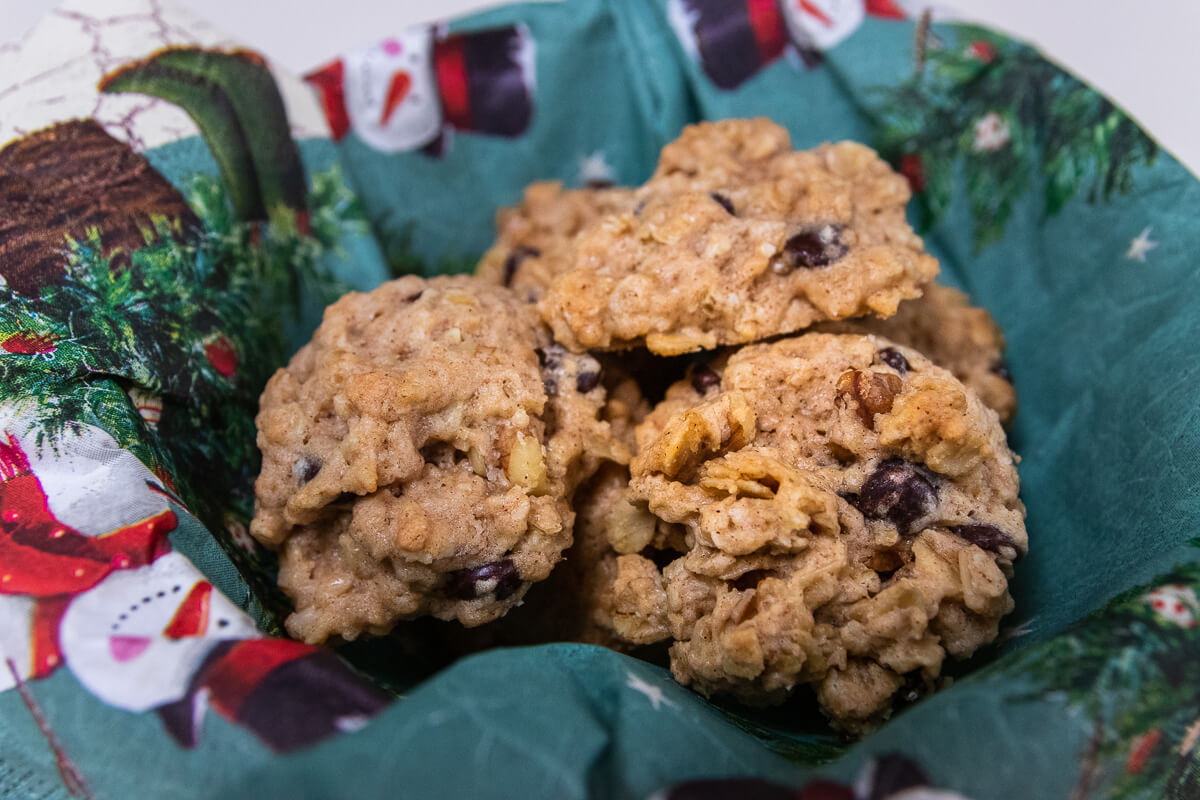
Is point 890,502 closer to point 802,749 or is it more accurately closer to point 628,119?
point 802,749

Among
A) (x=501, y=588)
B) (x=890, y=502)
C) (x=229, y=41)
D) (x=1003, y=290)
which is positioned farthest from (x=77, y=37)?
(x=1003, y=290)

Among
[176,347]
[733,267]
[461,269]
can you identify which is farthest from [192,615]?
[461,269]

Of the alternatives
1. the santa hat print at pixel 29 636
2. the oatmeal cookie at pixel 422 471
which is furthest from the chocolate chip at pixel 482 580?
the santa hat print at pixel 29 636

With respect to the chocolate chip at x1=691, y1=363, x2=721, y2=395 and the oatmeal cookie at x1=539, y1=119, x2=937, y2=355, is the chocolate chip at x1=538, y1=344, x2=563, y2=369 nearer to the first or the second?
the oatmeal cookie at x1=539, y1=119, x2=937, y2=355

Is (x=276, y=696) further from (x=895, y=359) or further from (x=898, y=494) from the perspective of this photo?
(x=895, y=359)

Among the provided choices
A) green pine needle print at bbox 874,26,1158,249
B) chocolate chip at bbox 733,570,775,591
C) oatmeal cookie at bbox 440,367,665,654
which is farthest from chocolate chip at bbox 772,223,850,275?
green pine needle print at bbox 874,26,1158,249

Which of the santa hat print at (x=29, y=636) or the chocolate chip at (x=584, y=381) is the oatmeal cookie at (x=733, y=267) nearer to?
the chocolate chip at (x=584, y=381)
